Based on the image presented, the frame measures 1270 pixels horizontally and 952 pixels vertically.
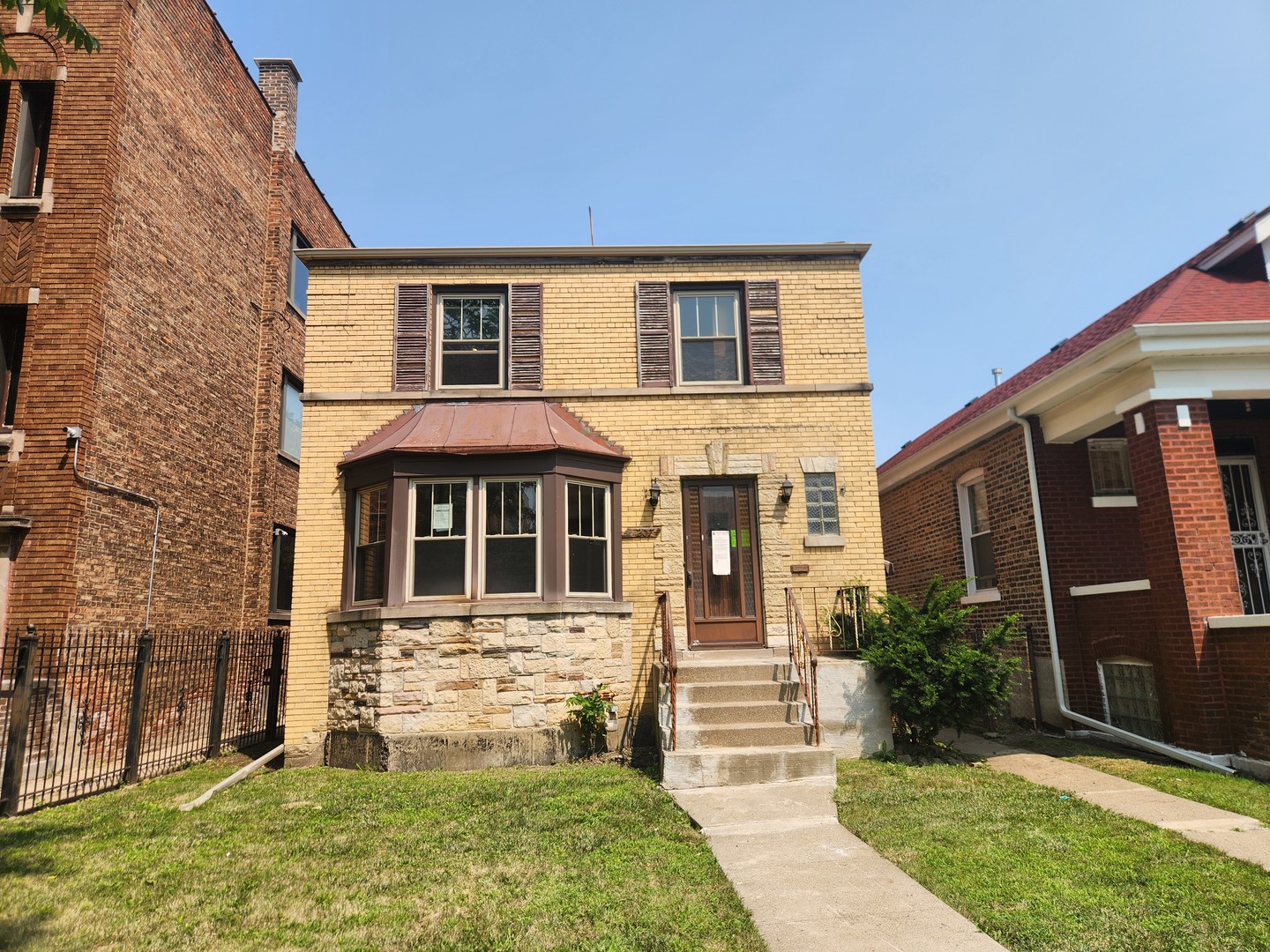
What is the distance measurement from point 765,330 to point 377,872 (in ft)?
27.2

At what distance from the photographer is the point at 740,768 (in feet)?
25.1

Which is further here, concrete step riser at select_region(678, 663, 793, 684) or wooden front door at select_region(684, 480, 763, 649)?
wooden front door at select_region(684, 480, 763, 649)

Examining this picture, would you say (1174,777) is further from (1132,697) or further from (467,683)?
(467,683)

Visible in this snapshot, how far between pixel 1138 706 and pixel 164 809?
10578 mm

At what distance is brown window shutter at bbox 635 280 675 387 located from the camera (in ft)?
36.5

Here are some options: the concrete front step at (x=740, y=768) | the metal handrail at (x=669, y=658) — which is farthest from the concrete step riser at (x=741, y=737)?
the concrete front step at (x=740, y=768)

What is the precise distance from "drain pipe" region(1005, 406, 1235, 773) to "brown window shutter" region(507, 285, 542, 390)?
6.58 meters

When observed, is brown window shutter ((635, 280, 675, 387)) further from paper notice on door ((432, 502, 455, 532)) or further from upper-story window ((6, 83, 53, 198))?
upper-story window ((6, 83, 53, 198))

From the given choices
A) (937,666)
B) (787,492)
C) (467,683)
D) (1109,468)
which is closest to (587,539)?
(467,683)

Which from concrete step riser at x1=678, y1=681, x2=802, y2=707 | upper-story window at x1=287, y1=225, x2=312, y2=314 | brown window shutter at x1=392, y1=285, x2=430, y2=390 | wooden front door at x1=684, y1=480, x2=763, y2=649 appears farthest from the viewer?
upper-story window at x1=287, y1=225, x2=312, y2=314

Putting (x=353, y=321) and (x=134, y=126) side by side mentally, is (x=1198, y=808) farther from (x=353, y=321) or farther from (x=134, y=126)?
(x=134, y=126)

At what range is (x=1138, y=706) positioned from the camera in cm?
947

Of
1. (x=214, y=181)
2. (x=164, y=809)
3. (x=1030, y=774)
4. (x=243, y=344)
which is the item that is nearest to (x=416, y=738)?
(x=164, y=809)

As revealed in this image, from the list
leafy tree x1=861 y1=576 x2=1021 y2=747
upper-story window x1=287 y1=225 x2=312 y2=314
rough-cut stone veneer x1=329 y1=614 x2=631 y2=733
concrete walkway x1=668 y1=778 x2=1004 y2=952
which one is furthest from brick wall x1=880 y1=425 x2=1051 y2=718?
upper-story window x1=287 y1=225 x2=312 y2=314
